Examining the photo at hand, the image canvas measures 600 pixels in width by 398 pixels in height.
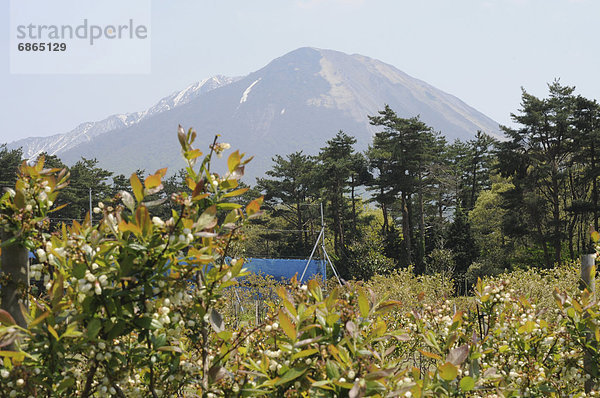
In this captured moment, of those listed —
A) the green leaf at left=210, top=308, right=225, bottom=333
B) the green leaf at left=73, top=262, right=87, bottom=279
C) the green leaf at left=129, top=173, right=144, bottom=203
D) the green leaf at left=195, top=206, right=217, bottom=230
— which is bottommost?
the green leaf at left=210, top=308, right=225, bottom=333

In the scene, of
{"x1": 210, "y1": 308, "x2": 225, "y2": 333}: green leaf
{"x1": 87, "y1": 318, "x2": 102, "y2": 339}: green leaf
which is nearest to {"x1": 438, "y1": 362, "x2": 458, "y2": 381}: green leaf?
{"x1": 210, "y1": 308, "x2": 225, "y2": 333}: green leaf

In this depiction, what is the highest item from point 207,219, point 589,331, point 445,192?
point 207,219

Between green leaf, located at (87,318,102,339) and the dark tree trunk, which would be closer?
green leaf, located at (87,318,102,339)

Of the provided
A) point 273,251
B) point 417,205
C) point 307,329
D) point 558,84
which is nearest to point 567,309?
point 307,329

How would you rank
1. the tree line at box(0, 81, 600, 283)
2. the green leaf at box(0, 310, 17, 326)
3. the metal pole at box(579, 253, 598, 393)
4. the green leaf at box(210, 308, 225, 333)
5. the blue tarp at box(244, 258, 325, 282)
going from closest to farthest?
the green leaf at box(0, 310, 17, 326) < the green leaf at box(210, 308, 225, 333) < the metal pole at box(579, 253, 598, 393) < the blue tarp at box(244, 258, 325, 282) < the tree line at box(0, 81, 600, 283)

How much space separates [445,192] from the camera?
31.0 metres

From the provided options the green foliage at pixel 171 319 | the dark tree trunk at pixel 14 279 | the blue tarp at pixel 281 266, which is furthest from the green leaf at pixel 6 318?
the blue tarp at pixel 281 266

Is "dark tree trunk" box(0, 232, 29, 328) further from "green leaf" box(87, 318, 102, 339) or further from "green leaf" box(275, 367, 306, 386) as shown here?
"green leaf" box(275, 367, 306, 386)

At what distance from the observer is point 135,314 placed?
1.29 meters

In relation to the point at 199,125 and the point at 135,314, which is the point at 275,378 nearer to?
the point at 135,314

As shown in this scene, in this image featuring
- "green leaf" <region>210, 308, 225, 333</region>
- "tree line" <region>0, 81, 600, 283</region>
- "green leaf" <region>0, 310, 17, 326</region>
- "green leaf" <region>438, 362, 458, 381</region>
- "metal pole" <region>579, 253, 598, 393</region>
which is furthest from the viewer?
"tree line" <region>0, 81, 600, 283</region>

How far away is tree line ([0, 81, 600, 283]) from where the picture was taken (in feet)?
79.0

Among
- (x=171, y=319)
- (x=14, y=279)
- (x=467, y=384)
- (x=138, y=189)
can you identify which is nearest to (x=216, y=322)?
(x=171, y=319)

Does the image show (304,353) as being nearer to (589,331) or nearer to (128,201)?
(128,201)
